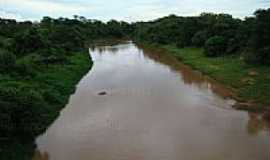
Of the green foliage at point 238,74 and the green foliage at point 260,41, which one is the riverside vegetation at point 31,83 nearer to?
the green foliage at point 238,74

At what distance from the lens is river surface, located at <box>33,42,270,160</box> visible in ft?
48.6

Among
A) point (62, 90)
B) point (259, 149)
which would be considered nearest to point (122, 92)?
point (62, 90)

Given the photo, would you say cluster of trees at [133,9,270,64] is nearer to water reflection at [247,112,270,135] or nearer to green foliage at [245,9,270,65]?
green foliage at [245,9,270,65]

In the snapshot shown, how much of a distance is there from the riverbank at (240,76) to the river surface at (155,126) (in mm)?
888

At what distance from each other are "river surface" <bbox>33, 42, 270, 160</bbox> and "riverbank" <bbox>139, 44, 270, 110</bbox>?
89cm

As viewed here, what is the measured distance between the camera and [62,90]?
25109mm

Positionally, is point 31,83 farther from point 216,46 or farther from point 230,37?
point 230,37

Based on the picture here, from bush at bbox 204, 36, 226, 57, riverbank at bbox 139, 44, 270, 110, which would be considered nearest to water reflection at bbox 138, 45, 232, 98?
riverbank at bbox 139, 44, 270, 110

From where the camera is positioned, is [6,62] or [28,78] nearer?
[28,78]

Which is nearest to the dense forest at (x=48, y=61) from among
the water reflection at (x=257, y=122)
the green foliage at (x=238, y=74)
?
the green foliage at (x=238, y=74)

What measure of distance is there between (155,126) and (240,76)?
1234cm

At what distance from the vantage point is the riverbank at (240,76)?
21.7 m

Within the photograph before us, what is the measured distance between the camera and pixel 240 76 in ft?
91.2

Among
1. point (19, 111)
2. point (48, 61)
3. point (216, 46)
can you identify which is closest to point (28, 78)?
point (48, 61)
